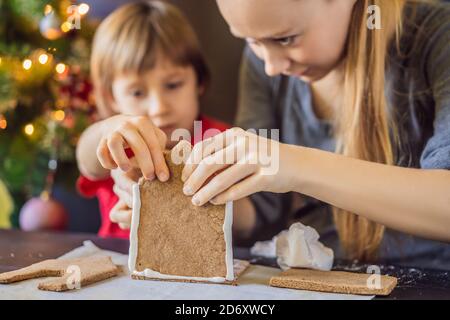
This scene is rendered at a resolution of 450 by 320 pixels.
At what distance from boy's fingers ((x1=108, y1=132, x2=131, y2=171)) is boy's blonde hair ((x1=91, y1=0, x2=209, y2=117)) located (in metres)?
0.61

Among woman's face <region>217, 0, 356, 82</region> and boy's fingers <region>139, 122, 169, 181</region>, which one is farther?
woman's face <region>217, 0, 356, 82</region>

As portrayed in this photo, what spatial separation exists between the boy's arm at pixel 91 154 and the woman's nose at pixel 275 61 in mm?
324

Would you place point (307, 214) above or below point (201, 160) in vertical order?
below

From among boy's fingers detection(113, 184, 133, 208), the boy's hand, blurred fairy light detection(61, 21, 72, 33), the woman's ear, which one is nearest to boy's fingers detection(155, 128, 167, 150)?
the boy's hand

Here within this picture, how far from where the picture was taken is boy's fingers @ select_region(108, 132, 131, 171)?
908mm

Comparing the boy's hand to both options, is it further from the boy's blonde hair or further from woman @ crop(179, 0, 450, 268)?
the boy's blonde hair

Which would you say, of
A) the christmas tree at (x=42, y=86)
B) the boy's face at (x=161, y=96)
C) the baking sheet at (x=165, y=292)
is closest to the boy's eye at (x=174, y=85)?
the boy's face at (x=161, y=96)

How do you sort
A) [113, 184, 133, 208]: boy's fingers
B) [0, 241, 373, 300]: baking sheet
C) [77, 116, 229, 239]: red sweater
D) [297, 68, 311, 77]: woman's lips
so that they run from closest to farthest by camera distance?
[0, 241, 373, 300]: baking sheet → [113, 184, 133, 208]: boy's fingers → [297, 68, 311, 77]: woman's lips → [77, 116, 229, 239]: red sweater

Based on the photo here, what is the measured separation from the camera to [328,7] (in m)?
1.08

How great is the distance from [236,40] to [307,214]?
1.72 ft

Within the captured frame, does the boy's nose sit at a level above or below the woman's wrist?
above

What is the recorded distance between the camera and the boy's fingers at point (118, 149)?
908mm
